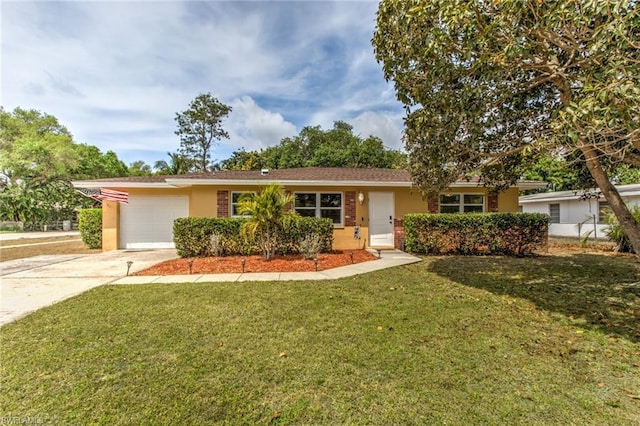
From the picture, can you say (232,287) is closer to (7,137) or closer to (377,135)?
(377,135)

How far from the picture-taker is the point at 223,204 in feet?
39.4

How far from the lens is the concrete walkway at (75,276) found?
5.44 meters

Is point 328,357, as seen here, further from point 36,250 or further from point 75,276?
point 36,250

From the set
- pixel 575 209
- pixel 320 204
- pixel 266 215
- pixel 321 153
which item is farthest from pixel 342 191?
pixel 321 153

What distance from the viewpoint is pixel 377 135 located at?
3872 centimetres

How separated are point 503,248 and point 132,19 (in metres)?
13.2

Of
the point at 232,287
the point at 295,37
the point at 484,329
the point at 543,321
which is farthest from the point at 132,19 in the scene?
the point at 543,321

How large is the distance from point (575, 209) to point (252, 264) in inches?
803

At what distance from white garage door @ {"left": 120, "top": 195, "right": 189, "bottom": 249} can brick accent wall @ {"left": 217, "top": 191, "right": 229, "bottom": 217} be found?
217 centimetres

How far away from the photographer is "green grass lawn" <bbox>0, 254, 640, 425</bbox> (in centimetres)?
246

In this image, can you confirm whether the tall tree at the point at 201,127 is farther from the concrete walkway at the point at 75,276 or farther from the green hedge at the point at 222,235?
the green hedge at the point at 222,235

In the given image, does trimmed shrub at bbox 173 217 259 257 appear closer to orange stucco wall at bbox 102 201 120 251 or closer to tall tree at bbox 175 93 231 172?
orange stucco wall at bbox 102 201 120 251

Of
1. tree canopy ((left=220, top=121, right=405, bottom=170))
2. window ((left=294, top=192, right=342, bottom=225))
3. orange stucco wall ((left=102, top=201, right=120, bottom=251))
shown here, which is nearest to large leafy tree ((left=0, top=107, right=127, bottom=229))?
tree canopy ((left=220, top=121, right=405, bottom=170))

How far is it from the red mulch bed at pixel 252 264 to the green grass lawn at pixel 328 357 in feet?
6.22
